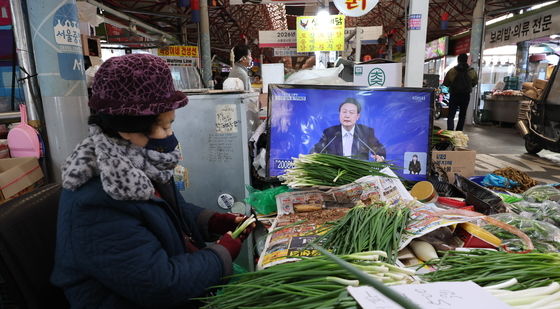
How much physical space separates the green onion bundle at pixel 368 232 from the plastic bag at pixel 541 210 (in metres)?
0.90

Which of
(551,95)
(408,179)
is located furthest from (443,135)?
(551,95)

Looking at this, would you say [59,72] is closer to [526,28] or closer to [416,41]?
[416,41]

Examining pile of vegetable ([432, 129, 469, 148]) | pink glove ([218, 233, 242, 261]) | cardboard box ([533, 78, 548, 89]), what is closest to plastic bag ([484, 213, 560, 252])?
pink glove ([218, 233, 242, 261])

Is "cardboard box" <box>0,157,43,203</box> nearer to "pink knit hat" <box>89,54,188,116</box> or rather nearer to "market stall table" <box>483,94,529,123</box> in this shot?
"pink knit hat" <box>89,54,188,116</box>

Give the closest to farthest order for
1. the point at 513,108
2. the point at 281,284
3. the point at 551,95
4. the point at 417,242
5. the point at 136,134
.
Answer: the point at 281,284
the point at 136,134
the point at 417,242
the point at 551,95
the point at 513,108

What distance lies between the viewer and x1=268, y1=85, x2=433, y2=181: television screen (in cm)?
218

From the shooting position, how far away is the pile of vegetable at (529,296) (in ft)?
2.52

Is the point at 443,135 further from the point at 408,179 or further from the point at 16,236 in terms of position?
the point at 16,236

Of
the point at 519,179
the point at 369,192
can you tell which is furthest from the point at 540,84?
the point at 369,192

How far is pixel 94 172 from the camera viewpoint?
1.07 meters

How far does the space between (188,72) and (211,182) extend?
8.01 metres

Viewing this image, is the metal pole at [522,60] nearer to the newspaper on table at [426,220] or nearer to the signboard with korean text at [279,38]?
the signboard with korean text at [279,38]

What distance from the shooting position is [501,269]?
96 cm

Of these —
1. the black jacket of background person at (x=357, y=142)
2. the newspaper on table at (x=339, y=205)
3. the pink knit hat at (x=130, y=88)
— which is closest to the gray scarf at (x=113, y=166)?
the pink knit hat at (x=130, y=88)
